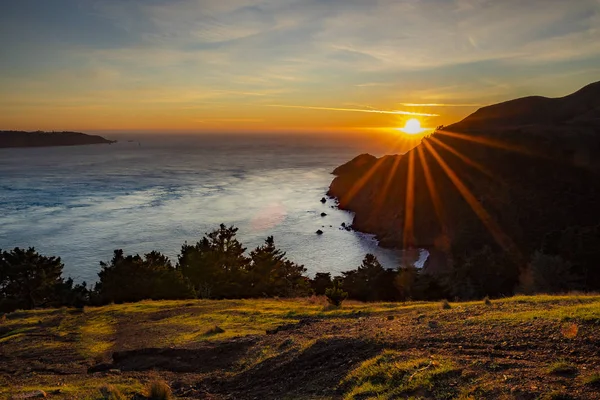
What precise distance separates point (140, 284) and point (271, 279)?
1495cm

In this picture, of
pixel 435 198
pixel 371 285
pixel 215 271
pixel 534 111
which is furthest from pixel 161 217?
pixel 534 111

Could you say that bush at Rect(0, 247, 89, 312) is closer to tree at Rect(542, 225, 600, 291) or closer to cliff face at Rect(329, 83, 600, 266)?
tree at Rect(542, 225, 600, 291)

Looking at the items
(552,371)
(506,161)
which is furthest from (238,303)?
(506,161)

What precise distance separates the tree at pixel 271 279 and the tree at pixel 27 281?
72.8 ft

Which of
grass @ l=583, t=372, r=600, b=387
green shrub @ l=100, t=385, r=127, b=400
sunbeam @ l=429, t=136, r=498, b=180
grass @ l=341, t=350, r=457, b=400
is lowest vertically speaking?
green shrub @ l=100, t=385, r=127, b=400

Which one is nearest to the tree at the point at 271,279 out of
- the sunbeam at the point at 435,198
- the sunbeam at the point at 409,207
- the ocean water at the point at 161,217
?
the ocean water at the point at 161,217

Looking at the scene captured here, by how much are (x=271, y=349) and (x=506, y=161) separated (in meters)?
96.6

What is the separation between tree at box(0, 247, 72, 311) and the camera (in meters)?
43.7

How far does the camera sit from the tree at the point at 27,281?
43.7 meters

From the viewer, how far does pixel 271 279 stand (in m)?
47.8

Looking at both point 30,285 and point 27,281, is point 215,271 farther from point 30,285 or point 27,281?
point 27,281

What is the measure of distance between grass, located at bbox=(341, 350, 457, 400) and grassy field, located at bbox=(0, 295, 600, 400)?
0.04 m

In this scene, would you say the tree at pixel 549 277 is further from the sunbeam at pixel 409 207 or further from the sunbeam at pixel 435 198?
the sunbeam at pixel 409 207

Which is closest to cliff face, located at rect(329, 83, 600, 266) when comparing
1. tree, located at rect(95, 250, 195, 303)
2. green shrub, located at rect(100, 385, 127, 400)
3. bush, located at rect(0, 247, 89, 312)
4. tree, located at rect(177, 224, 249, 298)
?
tree, located at rect(177, 224, 249, 298)
